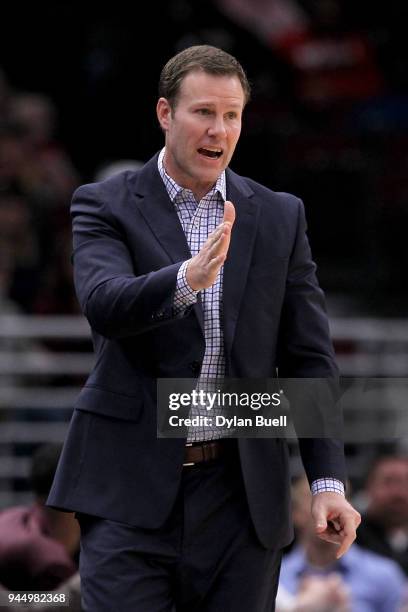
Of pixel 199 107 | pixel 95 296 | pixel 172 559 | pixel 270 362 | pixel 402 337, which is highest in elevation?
pixel 199 107

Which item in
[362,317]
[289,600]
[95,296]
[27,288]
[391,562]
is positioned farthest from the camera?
[362,317]

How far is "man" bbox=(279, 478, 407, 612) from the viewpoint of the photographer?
21.4 ft

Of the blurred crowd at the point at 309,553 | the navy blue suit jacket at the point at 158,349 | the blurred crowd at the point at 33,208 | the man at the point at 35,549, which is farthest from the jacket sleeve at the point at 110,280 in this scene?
the blurred crowd at the point at 33,208

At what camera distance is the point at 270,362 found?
12.9 feet

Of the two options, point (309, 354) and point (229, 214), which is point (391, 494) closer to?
point (309, 354)

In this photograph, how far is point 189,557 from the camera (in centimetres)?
379

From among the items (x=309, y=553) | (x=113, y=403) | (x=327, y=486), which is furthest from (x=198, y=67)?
(x=309, y=553)

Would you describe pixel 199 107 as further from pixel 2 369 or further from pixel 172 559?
pixel 2 369

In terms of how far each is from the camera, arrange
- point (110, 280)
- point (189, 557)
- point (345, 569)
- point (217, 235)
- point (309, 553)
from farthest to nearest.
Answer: point (345, 569) < point (309, 553) < point (189, 557) < point (110, 280) < point (217, 235)

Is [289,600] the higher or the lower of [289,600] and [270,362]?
the lower

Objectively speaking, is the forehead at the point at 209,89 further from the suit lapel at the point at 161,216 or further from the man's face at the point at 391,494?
the man's face at the point at 391,494

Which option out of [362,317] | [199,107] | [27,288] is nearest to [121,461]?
[199,107]

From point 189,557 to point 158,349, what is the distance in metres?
0.55

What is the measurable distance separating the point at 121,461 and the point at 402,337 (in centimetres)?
484
